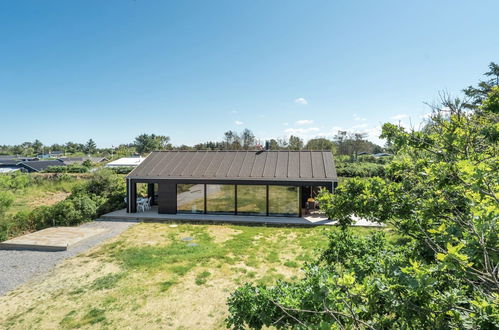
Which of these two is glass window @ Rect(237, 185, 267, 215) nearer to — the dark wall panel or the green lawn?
the dark wall panel

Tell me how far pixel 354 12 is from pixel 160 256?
39.7 ft

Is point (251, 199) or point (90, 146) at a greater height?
point (90, 146)

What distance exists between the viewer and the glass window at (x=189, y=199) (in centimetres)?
1410

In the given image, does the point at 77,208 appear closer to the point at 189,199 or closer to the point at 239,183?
the point at 189,199

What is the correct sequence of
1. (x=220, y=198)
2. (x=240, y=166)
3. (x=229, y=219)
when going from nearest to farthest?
1. (x=229, y=219)
2. (x=220, y=198)
3. (x=240, y=166)

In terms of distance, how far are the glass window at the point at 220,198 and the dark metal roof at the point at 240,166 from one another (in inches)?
25.5

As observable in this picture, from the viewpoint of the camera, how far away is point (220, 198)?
46.1 ft

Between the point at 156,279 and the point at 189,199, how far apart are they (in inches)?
295

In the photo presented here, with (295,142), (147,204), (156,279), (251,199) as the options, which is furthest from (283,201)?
(295,142)

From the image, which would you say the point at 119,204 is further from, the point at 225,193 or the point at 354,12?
the point at 354,12

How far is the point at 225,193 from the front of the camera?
45.8ft

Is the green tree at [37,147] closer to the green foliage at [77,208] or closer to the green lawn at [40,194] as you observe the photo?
the green lawn at [40,194]

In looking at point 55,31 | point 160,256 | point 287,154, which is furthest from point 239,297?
point 55,31

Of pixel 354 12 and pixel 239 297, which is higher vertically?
pixel 354 12
